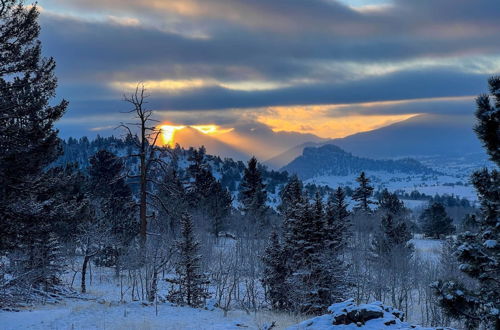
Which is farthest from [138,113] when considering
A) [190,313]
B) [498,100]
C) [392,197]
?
[392,197]

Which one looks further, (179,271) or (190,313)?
(179,271)

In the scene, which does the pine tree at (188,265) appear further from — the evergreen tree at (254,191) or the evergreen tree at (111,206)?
the evergreen tree at (254,191)

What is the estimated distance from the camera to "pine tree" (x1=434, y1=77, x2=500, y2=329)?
37.4 feet

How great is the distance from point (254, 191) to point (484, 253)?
5578 cm

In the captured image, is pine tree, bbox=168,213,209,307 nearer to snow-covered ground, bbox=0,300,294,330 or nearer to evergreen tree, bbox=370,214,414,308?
snow-covered ground, bbox=0,300,294,330

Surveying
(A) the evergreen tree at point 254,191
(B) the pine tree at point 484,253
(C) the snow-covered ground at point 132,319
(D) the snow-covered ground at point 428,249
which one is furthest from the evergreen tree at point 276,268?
(D) the snow-covered ground at point 428,249

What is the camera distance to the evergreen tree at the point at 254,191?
65250 millimetres

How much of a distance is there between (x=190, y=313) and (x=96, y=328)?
4.79 m

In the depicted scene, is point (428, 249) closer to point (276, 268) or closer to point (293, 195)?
point (293, 195)

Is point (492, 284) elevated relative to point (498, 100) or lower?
lower

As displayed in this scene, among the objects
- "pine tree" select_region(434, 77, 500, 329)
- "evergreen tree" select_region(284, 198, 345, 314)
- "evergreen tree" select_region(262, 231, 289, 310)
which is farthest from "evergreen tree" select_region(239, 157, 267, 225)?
"pine tree" select_region(434, 77, 500, 329)

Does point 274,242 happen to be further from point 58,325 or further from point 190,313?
point 58,325

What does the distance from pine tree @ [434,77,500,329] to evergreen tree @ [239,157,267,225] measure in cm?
5228

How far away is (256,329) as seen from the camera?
1553 cm
